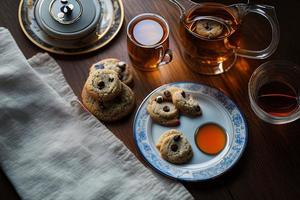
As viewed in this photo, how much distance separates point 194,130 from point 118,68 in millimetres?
200

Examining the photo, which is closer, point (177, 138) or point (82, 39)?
point (177, 138)

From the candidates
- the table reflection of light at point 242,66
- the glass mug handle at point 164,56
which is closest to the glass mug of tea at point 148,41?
the glass mug handle at point 164,56

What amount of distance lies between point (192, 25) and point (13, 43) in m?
0.38

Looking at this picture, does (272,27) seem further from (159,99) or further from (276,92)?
(159,99)

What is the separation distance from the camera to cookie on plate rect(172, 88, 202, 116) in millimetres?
851

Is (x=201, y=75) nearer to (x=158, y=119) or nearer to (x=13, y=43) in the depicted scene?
(x=158, y=119)

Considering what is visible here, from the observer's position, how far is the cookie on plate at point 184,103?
0.85 meters

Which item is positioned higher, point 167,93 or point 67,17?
point 67,17

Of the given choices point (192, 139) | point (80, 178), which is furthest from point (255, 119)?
point (80, 178)

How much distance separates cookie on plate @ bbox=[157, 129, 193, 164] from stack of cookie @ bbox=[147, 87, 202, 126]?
0.04m

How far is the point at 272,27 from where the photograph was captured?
83 cm

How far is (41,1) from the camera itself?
948mm

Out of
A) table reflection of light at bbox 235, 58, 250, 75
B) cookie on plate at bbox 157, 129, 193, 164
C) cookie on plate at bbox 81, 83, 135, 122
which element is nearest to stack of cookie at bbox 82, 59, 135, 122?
cookie on plate at bbox 81, 83, 135, 122

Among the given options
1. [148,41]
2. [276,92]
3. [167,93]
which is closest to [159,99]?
[167,93]
